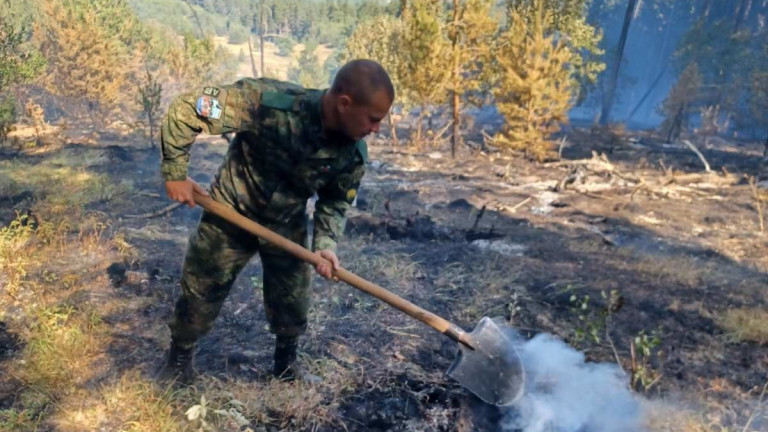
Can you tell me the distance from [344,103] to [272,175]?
56 cm

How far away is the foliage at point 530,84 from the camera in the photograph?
13810mm

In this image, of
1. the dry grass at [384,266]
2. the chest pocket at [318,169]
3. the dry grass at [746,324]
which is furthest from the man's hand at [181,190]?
the dry grass at [746,324]

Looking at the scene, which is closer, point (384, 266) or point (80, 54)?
point (384, 266)

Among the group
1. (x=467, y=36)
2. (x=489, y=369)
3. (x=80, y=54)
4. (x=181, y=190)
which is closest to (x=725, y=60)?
(x=467, y=36)

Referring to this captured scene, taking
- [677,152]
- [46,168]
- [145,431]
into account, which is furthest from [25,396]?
[677,152]

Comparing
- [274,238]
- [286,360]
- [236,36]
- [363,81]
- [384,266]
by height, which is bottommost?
[236,36]

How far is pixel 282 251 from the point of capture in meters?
2.43

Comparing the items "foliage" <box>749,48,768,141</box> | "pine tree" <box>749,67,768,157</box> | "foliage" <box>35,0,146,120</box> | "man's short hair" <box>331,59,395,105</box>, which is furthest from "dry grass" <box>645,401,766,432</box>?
"foliage" <box>749,48,768,141</box>

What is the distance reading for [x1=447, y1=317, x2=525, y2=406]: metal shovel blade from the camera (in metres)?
2.54

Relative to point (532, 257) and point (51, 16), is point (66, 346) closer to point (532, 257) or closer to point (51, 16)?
point (532, 257)

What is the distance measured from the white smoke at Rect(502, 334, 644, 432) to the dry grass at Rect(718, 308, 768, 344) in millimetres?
1279

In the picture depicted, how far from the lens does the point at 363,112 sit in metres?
1.99

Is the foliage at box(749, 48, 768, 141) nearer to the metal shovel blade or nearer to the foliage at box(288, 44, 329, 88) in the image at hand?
the metal shovel blade

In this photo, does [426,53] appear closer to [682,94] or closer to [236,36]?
[682,94]
